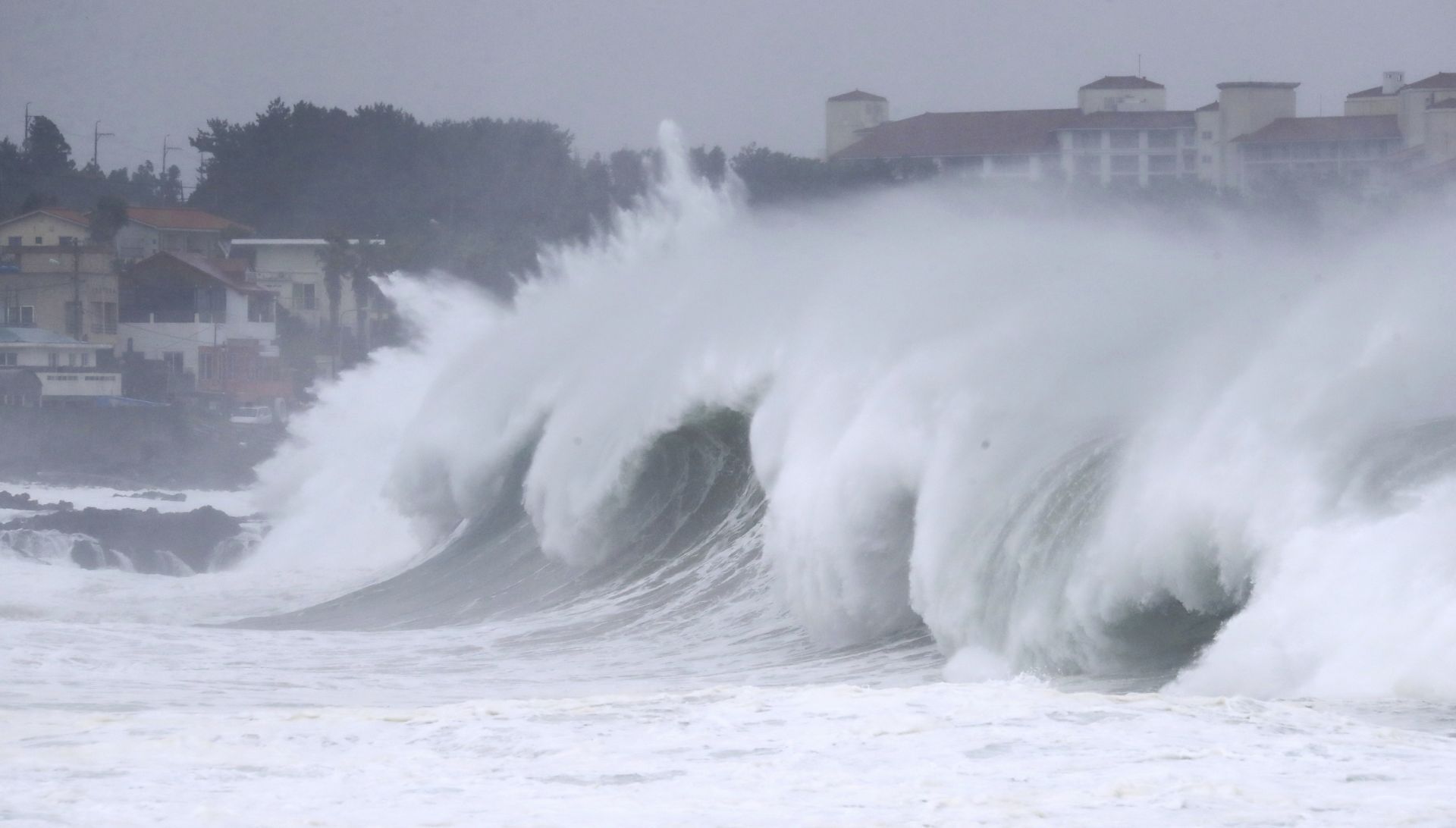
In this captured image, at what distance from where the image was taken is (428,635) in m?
16.2

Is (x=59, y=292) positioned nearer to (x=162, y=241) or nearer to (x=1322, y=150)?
(x=162, y=241)

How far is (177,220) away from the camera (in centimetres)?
7944

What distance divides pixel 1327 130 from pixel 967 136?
16.8 metres

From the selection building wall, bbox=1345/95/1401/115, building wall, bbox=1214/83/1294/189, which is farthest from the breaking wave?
building wall, bbox=1214/83/1294/189

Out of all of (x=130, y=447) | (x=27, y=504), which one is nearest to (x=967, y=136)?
(x=130, y=447)

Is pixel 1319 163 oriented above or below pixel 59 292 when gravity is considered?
above

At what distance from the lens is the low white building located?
183 feet

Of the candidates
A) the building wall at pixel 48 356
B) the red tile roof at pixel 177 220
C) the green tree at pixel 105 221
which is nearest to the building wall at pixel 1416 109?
the building wall at pixel 48 356

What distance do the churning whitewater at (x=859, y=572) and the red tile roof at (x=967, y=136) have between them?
124ft

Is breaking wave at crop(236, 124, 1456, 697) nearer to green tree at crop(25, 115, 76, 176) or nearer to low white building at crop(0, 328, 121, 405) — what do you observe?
low white building at crop(0, 328, 121, 405)

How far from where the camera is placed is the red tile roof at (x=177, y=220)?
3083 inches

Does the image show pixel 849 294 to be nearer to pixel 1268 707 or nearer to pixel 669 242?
pixel 669 242

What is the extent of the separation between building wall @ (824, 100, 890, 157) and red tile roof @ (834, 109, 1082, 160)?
494 centimetres

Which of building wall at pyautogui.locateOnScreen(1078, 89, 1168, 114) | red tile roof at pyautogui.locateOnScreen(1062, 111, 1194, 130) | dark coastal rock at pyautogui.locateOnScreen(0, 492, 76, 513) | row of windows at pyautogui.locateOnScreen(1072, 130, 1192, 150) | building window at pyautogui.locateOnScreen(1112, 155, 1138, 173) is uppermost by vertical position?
building wall at pyautogui.locateOnScreen(1078, 89, 1168, 114)
